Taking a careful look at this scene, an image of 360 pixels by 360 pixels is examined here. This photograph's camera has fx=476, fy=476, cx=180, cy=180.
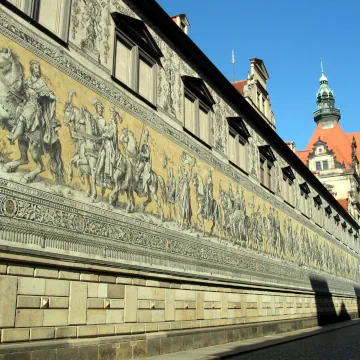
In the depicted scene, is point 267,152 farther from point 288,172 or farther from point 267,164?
point 288,172

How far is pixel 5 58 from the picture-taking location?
7066mm

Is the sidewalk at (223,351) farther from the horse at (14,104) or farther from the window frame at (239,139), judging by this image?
the window frame at (239,139)

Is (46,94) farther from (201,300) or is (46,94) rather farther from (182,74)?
(201,300)

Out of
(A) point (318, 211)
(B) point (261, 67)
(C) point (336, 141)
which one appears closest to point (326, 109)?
(C) point (336, 141)

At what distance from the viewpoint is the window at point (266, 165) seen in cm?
1877

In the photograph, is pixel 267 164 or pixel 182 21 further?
pixel 267 164

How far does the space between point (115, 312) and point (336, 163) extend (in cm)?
4727

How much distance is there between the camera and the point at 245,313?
14352 millimetres

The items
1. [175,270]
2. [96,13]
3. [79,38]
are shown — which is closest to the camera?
[79,38]

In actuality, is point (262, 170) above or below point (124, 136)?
above

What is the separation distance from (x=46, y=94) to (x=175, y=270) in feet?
16.3

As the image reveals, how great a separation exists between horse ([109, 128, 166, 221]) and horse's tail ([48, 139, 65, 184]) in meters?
1.36

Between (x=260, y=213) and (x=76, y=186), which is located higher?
(x=260, y=213)

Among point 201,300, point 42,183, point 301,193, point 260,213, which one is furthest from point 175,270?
point 301,193
